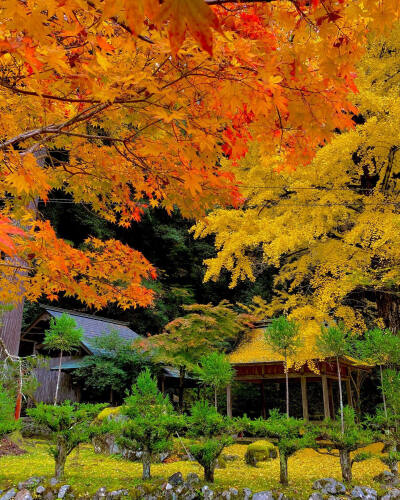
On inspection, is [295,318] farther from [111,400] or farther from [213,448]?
[111,400]

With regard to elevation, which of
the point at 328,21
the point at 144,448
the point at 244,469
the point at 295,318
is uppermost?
the point at 328,21

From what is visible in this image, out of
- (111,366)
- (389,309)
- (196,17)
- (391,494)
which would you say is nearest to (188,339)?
(111,366)

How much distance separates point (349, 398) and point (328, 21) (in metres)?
13.4

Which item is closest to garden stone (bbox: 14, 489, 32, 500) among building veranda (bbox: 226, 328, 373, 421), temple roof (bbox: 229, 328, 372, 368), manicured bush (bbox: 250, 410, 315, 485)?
manicured bush (bbox: 250, 410, 315, 485)

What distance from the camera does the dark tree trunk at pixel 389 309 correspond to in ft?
31.2

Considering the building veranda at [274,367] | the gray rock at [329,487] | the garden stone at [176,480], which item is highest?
the building veranda at [274,367]

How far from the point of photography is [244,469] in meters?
7.68

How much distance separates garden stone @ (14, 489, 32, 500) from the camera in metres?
5.25

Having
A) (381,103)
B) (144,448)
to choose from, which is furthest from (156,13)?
(381,103)

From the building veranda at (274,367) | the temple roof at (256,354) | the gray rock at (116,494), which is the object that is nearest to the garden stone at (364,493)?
the gray rock at (116,494)

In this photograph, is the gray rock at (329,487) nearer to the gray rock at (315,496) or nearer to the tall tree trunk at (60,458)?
the gray rock at (315,496)

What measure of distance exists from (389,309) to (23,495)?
8.04 metres

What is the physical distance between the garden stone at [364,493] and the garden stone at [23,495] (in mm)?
4076

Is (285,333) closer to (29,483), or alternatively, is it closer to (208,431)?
(208,431)
